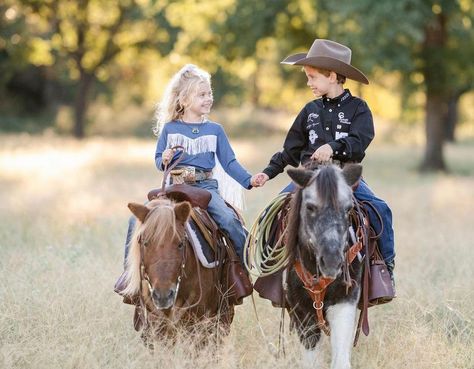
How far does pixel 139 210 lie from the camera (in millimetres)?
5230

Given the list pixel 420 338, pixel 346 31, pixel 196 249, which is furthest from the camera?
pixel 346 31

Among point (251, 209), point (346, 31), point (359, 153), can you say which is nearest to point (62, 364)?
point (359, 153)

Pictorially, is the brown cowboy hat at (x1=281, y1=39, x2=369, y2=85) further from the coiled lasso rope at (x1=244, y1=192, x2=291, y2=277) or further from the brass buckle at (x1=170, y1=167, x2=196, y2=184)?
the brass buckle at (x1=170, y1=167, x2=196, y2=184)

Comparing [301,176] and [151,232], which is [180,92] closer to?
[151,232]

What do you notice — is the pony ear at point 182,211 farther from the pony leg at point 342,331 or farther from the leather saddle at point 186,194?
the pony leg at point 342,331

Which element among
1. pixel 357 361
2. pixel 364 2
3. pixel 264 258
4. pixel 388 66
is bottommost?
pixel 357 361

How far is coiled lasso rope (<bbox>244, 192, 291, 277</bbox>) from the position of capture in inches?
222

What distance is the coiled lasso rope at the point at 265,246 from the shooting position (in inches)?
222

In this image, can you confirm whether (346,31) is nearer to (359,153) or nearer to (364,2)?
(364,2)

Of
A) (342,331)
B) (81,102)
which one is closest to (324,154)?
(342,331)

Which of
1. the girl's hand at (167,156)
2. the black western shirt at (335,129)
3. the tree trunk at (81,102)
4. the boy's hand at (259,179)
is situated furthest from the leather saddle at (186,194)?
the tree trunk at (81,102)

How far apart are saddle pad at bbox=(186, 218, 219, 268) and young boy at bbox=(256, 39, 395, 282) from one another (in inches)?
26.2

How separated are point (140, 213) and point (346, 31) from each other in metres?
16.6

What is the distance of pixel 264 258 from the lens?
579cm
